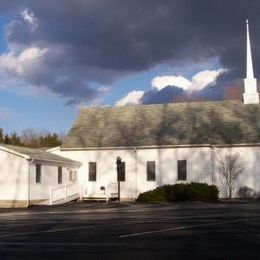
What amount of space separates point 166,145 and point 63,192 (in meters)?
8.82

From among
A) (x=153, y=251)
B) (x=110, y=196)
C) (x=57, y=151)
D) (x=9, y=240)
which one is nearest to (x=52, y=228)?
(x=9, y=240)

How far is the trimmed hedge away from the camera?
39.5 metres

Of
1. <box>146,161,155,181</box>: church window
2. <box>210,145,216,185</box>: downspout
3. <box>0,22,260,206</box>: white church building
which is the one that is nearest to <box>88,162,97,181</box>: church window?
<box>0,22,260,206</box>: white church building

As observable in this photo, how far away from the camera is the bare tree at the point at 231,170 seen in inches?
1729

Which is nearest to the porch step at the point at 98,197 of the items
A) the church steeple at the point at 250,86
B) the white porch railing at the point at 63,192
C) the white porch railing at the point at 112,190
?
the white porch railing at the point at 112,190

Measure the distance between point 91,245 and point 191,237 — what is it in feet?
9.89

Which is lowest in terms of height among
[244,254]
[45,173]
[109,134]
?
[244,254]

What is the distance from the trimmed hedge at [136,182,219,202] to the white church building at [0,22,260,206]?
463 cm

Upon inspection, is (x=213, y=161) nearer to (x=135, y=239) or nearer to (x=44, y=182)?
(x=44, y=182)

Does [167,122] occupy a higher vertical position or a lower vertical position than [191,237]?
higher

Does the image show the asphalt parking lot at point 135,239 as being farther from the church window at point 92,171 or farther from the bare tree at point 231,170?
the church window at point 92,171

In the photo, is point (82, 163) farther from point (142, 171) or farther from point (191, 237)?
point (191, 237)

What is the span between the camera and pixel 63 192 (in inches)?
1670

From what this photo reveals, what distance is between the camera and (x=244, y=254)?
12.6m
